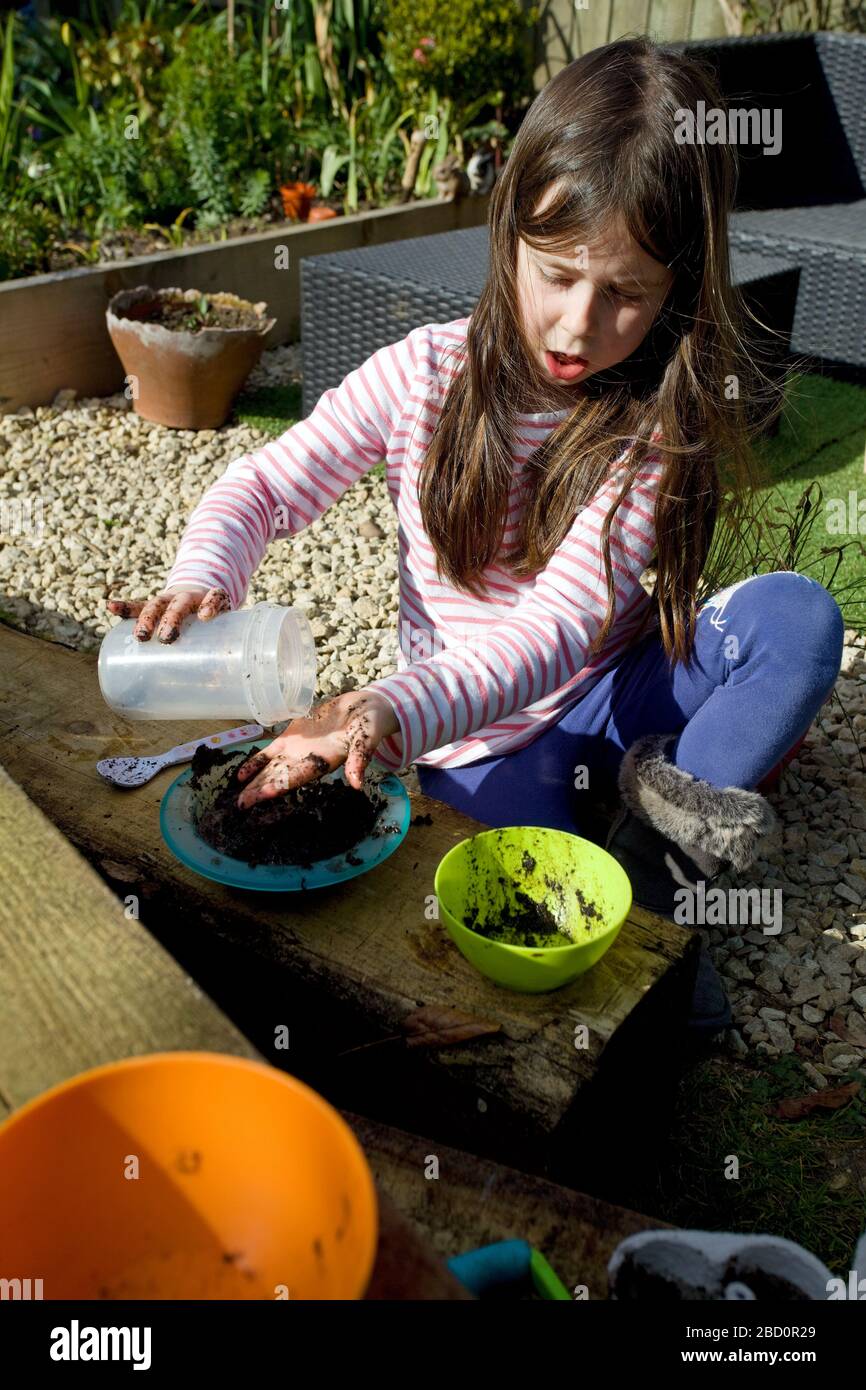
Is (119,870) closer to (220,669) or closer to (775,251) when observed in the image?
(220,669)

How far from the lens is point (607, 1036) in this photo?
143 centimetres

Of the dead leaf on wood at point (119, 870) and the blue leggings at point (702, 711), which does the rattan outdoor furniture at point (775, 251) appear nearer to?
the blue leggings at point (702, 711)

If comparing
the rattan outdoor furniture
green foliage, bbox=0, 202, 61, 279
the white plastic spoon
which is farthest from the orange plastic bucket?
green foliage, bbox=0, 202, 61, 279

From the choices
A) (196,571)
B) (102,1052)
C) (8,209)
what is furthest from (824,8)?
(102,1052)

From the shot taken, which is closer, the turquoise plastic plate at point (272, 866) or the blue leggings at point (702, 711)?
the turquoise plastic plate at point (272, 866)

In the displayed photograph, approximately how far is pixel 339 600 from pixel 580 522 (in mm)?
1610

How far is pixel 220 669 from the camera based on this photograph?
1.71 metres

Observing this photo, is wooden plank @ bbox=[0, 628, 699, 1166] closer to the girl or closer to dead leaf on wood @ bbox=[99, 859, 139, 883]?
dead leaf on wood @ bbox=[99, 859, 139, 883]

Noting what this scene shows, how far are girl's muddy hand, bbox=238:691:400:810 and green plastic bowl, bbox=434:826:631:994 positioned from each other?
19 cm

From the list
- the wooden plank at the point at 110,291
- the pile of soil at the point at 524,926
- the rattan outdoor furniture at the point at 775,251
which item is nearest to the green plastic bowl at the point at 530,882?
the pile of soil at the point at 524,926

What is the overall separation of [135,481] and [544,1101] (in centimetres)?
321

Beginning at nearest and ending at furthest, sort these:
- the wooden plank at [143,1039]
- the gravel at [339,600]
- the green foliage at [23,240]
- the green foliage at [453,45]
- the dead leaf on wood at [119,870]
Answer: the wooden plank at [143,1039]
the dead leaf on wood at [119,870]
the gravel at [339,600]
the green foliage at [23,240]
the green foliage at [453,45]

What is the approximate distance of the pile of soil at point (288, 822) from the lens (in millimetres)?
1604

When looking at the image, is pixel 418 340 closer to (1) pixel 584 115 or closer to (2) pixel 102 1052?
(1) pixel 584 115
